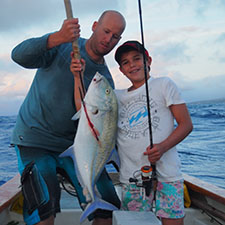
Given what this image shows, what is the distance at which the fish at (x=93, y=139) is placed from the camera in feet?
7.18

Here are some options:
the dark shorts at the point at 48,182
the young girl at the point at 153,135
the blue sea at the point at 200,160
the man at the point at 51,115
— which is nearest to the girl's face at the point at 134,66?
the young girl at the point at 153,135

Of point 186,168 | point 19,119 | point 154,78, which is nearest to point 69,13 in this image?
point 154,78

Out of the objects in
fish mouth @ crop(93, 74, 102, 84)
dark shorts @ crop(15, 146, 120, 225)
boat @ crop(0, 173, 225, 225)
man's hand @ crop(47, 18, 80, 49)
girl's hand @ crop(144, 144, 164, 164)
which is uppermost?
man's hand @ crop(47, 18, 80, 49)

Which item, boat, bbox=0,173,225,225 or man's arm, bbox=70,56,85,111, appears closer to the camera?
man's arm, bbox=70,56,85,111

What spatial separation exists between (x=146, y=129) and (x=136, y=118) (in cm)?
15

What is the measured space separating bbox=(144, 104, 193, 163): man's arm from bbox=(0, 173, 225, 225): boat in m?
1.27

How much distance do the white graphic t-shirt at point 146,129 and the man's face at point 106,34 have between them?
0.57 meters

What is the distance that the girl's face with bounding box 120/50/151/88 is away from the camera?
2592 mm

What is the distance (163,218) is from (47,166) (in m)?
1.17

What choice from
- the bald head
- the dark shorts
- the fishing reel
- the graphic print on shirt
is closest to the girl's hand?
the fishing reel

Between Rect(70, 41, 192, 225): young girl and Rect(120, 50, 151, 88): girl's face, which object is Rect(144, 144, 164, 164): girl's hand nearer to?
Rect(70, 41, 192, 225): young girl

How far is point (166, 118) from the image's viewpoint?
242 centimetres

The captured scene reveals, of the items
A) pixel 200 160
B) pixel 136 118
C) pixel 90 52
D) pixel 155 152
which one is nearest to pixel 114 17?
pixel 90 52

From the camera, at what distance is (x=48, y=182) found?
2365 millimetres
